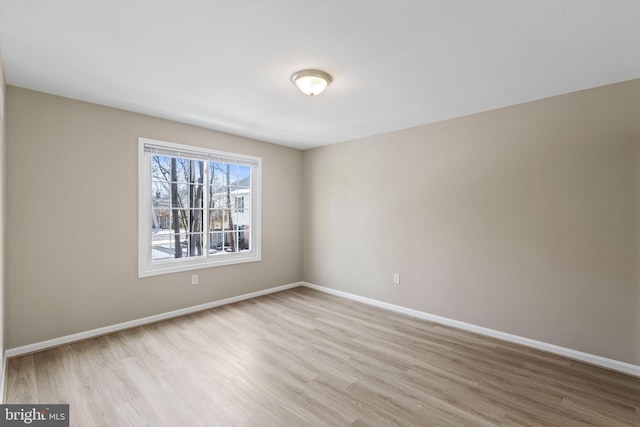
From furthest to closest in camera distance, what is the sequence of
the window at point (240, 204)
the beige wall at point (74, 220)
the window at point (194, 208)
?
the window at point (240, 204) → the window at point (194, 208) → the beige wall at point (74, 220)

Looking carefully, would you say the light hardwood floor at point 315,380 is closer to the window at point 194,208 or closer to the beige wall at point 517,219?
the beige wall at point 517,219

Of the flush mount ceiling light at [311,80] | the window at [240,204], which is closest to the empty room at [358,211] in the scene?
the flush mount ceiling light at [311,80]

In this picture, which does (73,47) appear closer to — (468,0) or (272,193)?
(468,0)

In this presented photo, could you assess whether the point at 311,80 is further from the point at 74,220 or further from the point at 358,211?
the point at 74,220

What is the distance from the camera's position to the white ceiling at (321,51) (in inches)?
66.8

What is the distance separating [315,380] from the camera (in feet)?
7.77

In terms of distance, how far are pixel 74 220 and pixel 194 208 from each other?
130 cm

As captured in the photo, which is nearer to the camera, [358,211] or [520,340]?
[520,340]

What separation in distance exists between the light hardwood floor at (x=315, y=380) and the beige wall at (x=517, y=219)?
436mm

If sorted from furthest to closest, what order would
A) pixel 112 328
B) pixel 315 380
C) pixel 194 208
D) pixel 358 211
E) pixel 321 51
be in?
pixel 358 211 < pixel 194 208 < pixel 112 328 < pixel 315 380 < pixel 321 51

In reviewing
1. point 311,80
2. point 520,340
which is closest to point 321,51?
point 311,80

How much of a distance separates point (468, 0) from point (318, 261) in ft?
13.6

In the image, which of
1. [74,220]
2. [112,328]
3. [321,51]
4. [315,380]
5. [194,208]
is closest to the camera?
[321,51]

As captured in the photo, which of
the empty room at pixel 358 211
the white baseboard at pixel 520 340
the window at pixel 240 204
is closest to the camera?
the empty room at pixel 358 211
